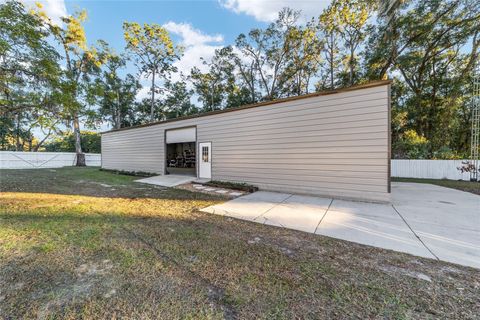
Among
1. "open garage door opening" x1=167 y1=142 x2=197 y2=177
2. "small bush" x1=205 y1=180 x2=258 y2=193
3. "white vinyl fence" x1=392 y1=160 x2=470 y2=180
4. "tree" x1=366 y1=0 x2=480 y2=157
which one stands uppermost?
"tree" x1=366 y1=0 x2=480 y2=157

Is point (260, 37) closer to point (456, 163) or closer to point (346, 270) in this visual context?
point (456, 163)

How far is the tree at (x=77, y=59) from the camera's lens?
20.1 ft

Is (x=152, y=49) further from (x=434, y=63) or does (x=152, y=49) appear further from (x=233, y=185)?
(x=434, y=63)

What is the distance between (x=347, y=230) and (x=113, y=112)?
26.6 m

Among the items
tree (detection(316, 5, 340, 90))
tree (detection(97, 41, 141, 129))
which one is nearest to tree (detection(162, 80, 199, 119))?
tree (detection(97, 41, 141, 129))

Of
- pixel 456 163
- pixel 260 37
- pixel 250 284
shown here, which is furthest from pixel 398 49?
pixel 250 284

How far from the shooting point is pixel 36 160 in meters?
15.2

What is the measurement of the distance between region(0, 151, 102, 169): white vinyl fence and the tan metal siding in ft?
51.5

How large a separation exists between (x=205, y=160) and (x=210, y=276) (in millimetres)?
6811

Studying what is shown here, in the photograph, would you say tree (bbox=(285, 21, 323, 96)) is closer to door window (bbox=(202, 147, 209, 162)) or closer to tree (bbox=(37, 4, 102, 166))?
door window (bbox=(202, 147, 209, 162))

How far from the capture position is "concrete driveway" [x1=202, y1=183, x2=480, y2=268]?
2.58 metres

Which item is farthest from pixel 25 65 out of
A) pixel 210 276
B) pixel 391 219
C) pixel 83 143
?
pixel 83 143

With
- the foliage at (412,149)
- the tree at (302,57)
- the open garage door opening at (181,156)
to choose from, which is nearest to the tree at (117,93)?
the open garage door opening at (181,156)

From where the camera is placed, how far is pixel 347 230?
3137 mm
